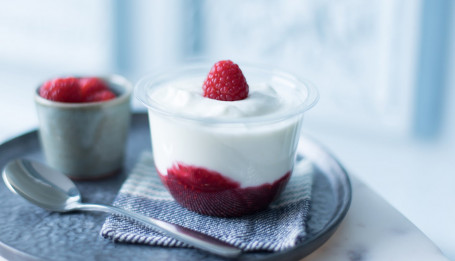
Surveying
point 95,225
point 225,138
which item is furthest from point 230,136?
point 95,225

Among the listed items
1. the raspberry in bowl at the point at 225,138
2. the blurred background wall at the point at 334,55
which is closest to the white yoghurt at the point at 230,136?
the raspberry in bowl at the point at 225,138

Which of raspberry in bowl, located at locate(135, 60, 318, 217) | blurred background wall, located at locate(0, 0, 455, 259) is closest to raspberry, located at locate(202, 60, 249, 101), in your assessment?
raspberry in bowl, located at locate(135, 60, 318, 217)

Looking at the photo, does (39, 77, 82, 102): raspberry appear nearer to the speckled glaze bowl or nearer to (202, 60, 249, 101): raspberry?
the speckled glaze bowl

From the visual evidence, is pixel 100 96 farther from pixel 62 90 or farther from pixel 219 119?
pixel 219 119

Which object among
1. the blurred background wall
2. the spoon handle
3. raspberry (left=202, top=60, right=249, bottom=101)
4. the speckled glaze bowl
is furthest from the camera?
the blurred background wall

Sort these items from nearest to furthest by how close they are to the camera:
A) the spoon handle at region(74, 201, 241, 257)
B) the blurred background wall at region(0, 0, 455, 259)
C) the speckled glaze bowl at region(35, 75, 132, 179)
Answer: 1. the spoon handle at region(74, 201, 241, 257)
2. the speckled glaze bowl at region(35, 75, 132, 179)
3. the blurred background wall at region(0, 0, 455, 259)
